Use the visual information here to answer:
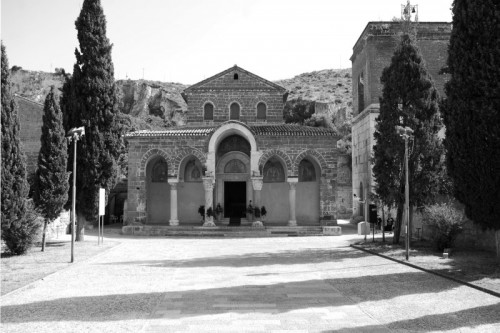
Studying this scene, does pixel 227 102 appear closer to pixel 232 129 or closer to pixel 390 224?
pixel 232 129

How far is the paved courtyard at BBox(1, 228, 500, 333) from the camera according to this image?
766 centimetres

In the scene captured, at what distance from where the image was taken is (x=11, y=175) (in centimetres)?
1520

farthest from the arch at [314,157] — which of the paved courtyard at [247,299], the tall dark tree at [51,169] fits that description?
the tall dark tree at [51,169]

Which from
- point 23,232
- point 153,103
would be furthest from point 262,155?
point 153,103

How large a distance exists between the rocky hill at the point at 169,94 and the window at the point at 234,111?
4145cm

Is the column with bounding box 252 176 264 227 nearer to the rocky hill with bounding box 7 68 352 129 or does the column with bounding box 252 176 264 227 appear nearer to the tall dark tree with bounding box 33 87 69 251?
the tall dark tree with bounding box 33 87 69 251

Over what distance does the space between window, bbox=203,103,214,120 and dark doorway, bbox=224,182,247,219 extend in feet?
17.1

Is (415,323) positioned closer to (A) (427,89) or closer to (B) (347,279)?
(B) (347,279)

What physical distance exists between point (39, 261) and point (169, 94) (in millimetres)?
76328

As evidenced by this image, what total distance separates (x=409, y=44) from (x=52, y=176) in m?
15.9

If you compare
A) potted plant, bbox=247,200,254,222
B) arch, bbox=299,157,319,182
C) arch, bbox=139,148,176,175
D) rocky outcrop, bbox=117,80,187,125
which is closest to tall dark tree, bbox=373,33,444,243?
potted plant, bbox=247,200,254,222

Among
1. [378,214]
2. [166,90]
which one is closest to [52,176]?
[378,214]

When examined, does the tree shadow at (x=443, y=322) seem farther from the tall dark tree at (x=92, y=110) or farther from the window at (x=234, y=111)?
the window at (x=234, y=111)

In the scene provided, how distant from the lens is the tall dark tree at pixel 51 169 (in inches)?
719
